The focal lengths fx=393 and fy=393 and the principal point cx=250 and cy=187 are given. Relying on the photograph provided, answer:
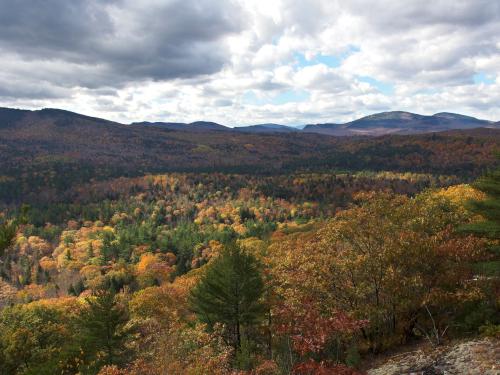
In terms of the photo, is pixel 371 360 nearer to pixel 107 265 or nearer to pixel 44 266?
pixel 107 265

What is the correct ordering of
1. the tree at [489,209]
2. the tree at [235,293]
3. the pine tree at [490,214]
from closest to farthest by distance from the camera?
the pine tree at [490,214], the tree at [489,209], the tree at [235,293]

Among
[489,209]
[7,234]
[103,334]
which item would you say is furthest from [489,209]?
[103,334]

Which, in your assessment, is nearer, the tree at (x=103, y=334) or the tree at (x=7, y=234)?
the tree at (x=7, y=234)

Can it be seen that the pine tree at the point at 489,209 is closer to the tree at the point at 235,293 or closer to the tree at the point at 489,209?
the tree at the point at 489,209

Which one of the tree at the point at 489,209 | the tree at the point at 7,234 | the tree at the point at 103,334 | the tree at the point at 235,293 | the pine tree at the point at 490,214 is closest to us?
the tree at the point at 7,234

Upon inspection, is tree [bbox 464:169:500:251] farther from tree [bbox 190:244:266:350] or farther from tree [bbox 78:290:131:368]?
tree [bbox 78:290:131:368]

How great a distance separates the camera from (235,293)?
34.6 meters

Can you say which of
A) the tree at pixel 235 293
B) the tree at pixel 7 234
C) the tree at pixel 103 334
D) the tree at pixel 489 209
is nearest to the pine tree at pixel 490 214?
the tree at pixel 489 209

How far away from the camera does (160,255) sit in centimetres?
14562

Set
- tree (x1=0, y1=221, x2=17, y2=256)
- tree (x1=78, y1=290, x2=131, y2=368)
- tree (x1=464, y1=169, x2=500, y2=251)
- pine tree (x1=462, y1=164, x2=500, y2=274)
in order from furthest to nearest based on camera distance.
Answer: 1. tree (x1=78, y1=290, x2=131, y2=368)
2. tree (x1=464, y1=169, x2=500, y2=251)
3. pine tree (x1=462, y1=164, x2=500, y2=274)
4. tree (x1=0, y1=221, x2=17, y2=256)

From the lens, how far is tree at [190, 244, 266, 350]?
34.6 metres

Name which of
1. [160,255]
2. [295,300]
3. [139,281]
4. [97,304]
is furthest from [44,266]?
[295,300]

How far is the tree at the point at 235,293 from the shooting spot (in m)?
34.6

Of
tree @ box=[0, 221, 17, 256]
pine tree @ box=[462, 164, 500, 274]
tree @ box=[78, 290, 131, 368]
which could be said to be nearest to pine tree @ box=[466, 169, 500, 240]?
pine tree @ box=[462, 164, 500, 274]
